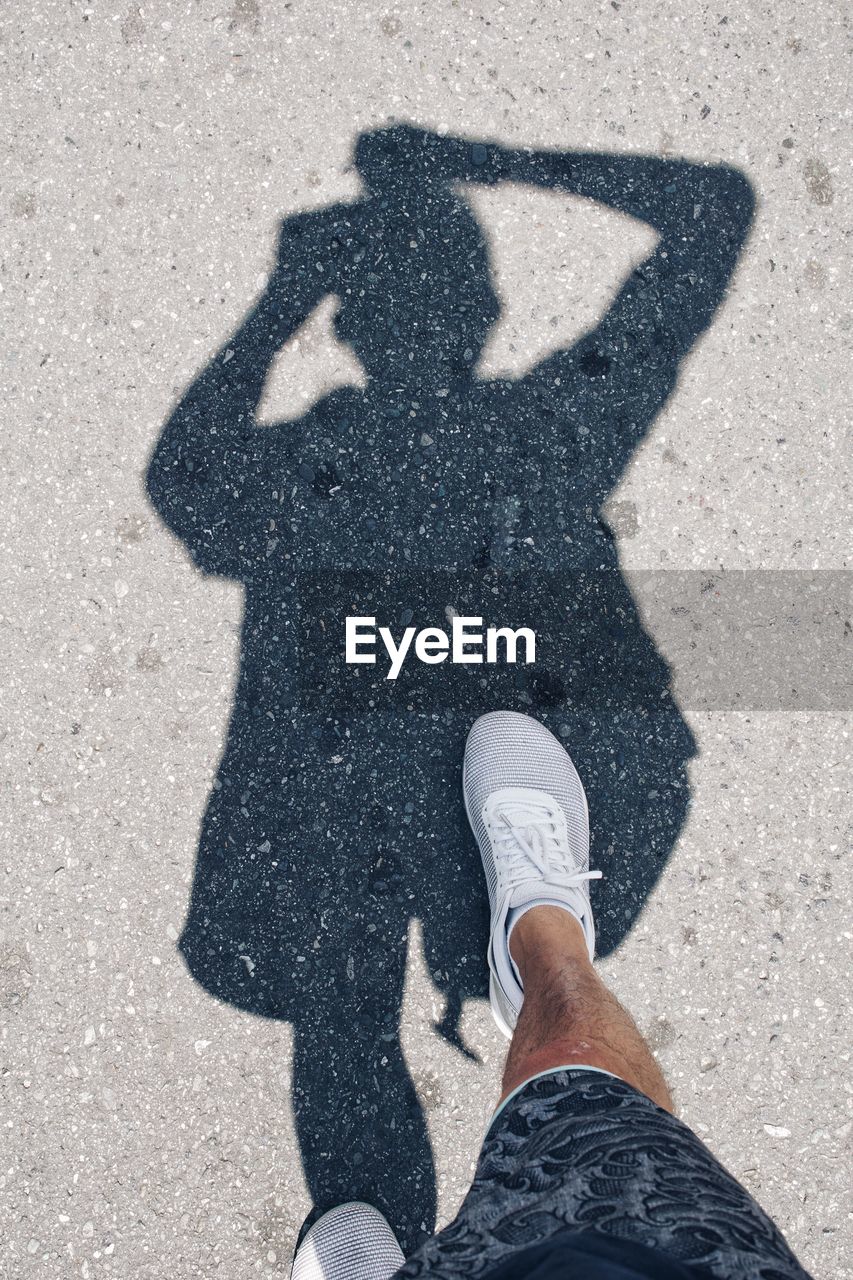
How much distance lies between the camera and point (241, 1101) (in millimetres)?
2336

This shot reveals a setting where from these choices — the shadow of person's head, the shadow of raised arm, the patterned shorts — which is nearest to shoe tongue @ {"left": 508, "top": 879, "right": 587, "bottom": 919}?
the patterned shorts

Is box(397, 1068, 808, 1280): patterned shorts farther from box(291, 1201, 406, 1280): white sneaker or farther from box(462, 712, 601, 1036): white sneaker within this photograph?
box(291, 1201, 406, 1280): white sneaker

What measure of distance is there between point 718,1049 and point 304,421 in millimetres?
2192

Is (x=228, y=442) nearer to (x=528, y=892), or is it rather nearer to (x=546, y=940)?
(x=528, y=892)

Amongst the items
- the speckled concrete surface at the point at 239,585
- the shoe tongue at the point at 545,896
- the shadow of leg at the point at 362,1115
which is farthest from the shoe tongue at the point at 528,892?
the shadow of leg at the point at 362,1115

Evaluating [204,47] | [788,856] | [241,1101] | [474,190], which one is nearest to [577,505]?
[474,190]

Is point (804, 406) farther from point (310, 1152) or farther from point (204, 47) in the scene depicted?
point (310, 1152)

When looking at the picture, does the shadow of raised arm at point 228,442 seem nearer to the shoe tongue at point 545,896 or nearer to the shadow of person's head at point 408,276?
the shadow of person's head at point 408,276

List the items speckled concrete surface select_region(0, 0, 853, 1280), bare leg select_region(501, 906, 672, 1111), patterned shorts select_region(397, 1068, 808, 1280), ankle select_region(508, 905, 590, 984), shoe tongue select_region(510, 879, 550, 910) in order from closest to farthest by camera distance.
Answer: patterned shorts select_region(397, 1068, 808, 1280) < bare leg select_region(501, 906, 672, 1111) < ankle select_region(508, 905, 590, 984) < shoe tongue select_region(510, 879, 550, 910) < speckled concrete surface select_region(0, 0, 853, 1280)

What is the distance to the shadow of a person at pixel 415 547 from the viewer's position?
236cm

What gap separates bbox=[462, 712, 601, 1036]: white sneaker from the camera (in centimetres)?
224

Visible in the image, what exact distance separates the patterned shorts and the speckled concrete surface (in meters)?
0.80

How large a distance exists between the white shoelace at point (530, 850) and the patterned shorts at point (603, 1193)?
658 mm

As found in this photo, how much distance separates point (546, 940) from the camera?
2158mm
